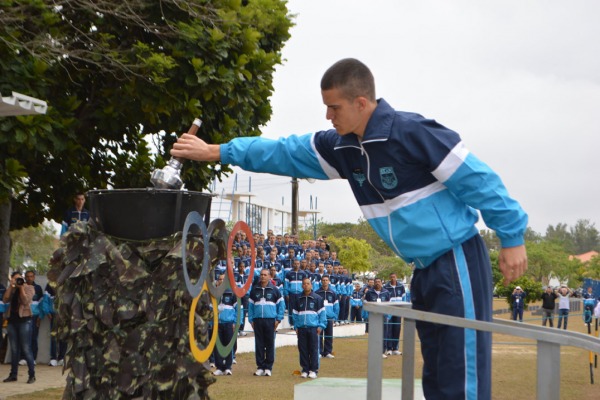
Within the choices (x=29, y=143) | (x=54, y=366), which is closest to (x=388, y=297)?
(x=54, y=366)

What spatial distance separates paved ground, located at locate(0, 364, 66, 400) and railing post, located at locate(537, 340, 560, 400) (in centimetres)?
1069

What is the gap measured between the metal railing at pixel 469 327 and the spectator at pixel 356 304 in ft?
84.3

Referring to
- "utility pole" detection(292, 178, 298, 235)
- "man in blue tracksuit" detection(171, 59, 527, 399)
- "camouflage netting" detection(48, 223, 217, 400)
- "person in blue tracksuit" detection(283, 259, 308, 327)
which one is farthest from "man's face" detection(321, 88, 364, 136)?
"utility pole" detection(292, 178, 298, 235)

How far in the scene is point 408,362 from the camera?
3.71 m

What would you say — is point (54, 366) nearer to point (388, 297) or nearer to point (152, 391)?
point (388, 297)

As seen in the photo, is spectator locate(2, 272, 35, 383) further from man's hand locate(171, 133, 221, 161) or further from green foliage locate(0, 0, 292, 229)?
man's hand locate(171, 133, 221, 161)

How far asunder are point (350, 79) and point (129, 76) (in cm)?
970

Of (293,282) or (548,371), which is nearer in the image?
(548,371)

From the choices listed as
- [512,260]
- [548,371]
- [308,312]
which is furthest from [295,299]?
[548,371]

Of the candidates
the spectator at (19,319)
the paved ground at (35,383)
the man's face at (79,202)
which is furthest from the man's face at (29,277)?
the man's face at (79,202)

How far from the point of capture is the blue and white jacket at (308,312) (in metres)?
18.0

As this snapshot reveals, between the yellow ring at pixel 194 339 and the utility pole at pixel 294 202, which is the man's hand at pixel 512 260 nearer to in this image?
the yellow ring at pixel 194 339

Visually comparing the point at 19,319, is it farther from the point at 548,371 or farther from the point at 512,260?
the point at 548,371

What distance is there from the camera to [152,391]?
571 centimetres
